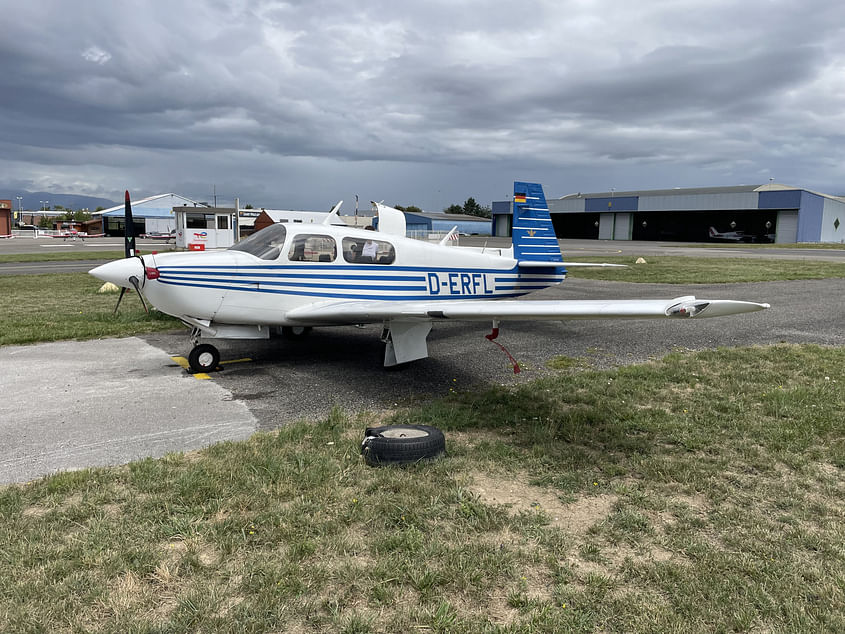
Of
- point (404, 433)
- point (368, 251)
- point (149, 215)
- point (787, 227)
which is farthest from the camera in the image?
point (149, 215)

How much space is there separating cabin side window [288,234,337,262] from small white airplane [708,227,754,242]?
78418 millimetres

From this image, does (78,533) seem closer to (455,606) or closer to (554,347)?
(455,606)

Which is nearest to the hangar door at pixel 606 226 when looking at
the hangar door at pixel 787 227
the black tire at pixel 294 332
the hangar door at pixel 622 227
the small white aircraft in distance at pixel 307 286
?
the hangar door at pixel 622 227

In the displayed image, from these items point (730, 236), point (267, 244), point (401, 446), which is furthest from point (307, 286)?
point (730, 236)

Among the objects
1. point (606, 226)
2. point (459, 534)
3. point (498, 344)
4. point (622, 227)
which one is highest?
point (606, 226)

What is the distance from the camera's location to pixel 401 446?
180 inches

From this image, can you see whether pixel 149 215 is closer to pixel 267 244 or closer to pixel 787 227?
pixel 787 227

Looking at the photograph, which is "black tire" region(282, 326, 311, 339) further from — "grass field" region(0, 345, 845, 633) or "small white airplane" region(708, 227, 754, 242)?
"small white airplane" region(708, 227, 754, 242)

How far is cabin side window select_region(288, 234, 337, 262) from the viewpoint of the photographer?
7.95 m

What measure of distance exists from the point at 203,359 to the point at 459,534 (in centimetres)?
551

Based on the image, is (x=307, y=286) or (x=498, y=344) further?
(x=498, y=344)

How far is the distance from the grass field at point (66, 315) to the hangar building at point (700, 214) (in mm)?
71515

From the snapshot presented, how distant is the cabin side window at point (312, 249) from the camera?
795 centimetres

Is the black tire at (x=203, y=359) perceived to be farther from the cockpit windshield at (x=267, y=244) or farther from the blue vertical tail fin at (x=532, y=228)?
the blue vertical tail fin at (x=532, y=228)
